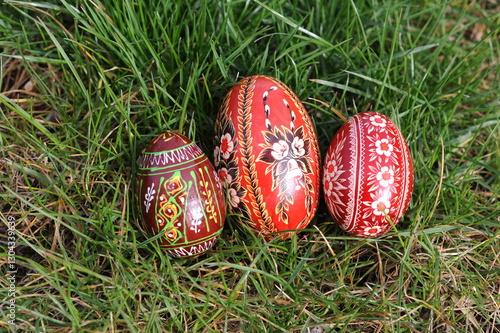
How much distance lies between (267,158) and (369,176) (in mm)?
504

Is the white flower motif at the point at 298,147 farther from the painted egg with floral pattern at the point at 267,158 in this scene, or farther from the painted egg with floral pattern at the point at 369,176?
the painted egg with floral pattern at the point at 369,176

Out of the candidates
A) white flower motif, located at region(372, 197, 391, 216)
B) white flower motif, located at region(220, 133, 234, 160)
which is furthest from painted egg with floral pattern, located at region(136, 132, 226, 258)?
white flower motif, located at region(372, 197, 391, 216)

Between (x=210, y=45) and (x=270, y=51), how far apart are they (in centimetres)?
46

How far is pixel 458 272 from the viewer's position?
2.30 metres

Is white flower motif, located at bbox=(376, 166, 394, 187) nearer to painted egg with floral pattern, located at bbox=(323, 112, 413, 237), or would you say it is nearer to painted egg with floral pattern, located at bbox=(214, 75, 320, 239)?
painted egg with floral pattern, located at bbox=(323, 112, 413, 237)

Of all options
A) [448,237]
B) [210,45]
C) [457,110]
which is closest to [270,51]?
[210,45]

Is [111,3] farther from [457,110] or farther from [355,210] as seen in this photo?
[457,110]

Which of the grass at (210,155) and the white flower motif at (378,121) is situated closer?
the grass at (210,155)

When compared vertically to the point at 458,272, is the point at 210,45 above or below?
above

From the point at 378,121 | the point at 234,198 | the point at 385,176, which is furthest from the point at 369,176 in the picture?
the point at 234,198

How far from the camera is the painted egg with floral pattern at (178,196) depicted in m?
2.04

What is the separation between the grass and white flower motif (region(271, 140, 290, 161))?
1.50ft

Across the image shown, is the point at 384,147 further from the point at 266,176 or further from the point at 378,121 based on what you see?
the point at 266,176

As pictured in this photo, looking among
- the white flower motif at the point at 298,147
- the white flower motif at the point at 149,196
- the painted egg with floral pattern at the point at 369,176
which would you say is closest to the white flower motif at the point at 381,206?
the painted egg with floral pattern at the point at 369,176
